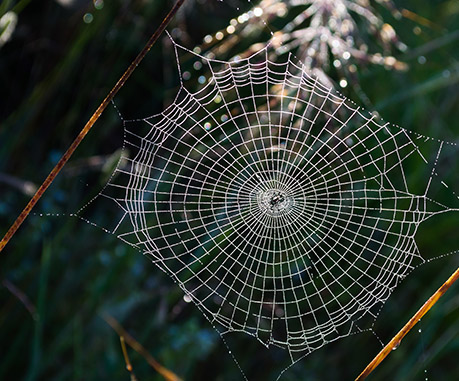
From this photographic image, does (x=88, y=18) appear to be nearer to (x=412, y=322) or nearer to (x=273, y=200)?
(x=273, y=200)

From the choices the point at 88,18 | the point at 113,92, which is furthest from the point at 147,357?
the point at 88,18

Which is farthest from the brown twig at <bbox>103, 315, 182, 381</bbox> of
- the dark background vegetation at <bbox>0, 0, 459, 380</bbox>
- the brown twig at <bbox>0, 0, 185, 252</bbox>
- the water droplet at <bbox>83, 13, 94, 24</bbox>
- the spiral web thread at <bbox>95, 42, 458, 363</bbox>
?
the water droplet at <bbox>83, 13, 94, 24</bbox>

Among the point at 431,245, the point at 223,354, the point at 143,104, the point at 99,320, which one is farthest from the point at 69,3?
the point at 431,245

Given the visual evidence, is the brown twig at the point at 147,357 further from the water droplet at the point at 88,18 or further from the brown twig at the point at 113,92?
the water droplet at the point at 88,18

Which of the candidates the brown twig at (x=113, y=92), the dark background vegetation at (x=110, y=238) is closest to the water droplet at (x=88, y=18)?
the dark background vegetation at (x=110, y=238)

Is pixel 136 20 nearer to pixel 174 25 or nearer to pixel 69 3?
pixel 174 25
